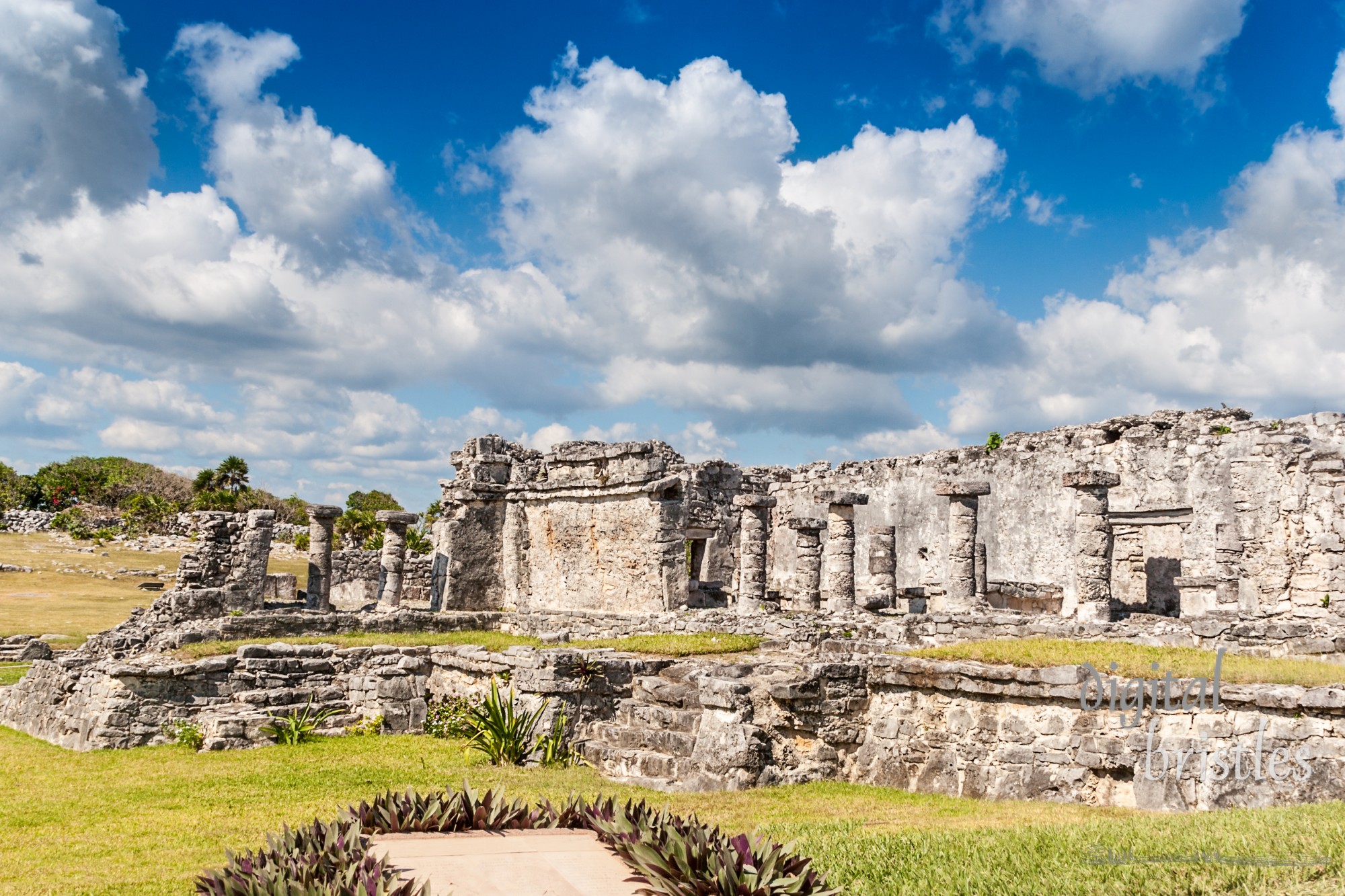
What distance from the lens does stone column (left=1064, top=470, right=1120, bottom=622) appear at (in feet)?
50.9

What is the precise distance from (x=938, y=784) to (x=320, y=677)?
24.8 ft

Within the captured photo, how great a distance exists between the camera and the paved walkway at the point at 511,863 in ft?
12.4

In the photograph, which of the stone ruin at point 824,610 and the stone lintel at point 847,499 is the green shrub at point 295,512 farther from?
the stone lintel at point 847,499

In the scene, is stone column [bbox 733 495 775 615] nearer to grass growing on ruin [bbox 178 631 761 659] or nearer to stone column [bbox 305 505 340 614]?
grass growing on ruin [bbox 178 631 761 659]

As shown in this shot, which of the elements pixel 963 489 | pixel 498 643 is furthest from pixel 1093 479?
pixel 498 643

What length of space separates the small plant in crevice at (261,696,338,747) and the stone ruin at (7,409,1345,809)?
7.3 inches

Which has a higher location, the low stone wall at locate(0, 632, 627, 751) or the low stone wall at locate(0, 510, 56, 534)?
the low stone wall at locate(0, 510, 56, 534)

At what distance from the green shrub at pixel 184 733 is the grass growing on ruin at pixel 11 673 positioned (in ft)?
18.8

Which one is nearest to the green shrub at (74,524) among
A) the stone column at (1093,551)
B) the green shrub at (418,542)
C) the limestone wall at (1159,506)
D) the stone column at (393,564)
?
the green shrub at (418,542)

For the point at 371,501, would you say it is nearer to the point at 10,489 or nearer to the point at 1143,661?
the point at 10,489

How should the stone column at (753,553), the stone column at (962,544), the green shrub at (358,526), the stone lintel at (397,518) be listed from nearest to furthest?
the stone column at (962,544)
the stone column at (753,553)
the stone lintel at (397,518)
the green shrub at (358,526)

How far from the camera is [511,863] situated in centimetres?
406

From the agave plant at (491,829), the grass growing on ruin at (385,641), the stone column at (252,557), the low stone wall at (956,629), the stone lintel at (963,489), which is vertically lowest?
the grass growing on ruin at (385,641)

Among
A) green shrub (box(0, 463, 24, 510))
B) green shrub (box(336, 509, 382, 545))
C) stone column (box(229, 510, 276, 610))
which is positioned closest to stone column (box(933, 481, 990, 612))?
stone column (box(229, 510, 276, 610))
